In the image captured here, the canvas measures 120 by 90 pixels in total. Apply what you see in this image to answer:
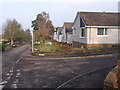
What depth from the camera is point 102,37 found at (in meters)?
22.2

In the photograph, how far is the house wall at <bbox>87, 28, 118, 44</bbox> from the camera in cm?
2175

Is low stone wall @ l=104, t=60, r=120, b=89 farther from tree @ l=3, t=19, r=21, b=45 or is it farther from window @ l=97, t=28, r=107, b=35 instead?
tree @ l=3, t=19, r=21, b=45

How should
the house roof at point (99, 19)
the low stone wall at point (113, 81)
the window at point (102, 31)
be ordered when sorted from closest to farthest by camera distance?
the low stone wall at point (113, 81) → the window at point (102, 31) → the house roof at point (99, 19)

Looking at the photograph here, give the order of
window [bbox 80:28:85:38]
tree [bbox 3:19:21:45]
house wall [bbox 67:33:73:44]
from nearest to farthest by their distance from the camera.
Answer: window [bbox 80:28:85:38] < house wall [bbox 67:33:73:44] < tree [bbox 3:19:21:45]

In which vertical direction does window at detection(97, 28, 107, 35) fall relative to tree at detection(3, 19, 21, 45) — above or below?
below

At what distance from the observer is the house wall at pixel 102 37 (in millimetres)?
21750

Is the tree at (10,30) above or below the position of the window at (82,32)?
above

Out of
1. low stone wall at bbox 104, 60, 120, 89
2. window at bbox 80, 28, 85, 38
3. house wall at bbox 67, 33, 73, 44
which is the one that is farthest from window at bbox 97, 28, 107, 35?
low stone wall at bbox 104, 60, 120, 89

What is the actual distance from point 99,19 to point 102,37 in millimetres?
3274

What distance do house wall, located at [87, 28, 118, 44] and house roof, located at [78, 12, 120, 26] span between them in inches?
37.3

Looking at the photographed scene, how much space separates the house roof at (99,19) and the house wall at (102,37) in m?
0.95

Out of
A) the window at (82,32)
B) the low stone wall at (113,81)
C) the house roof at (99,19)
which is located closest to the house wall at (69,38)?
the window at (82,32)

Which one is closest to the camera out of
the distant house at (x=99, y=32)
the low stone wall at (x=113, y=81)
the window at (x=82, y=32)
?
the low stone wall at (x=113, y=81)

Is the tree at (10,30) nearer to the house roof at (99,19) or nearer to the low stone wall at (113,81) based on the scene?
the house roof at (99,19)
